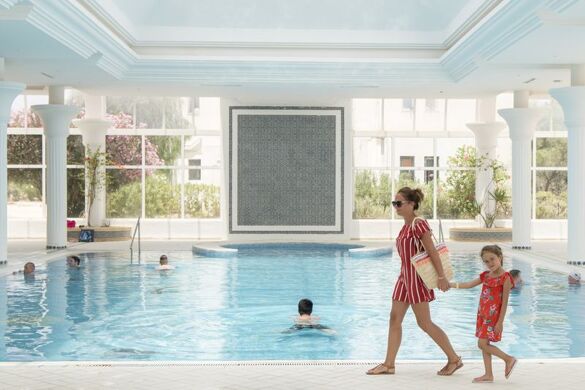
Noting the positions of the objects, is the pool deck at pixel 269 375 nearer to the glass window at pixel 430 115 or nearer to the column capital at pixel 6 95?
the column capital at pixel 6 95

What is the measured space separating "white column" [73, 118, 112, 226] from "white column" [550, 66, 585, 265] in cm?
1235

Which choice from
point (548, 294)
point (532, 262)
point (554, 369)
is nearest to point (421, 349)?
point (554, 369)

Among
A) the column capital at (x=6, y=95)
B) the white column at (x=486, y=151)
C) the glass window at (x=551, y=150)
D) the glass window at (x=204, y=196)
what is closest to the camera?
the column capital at (x=6, y=95)

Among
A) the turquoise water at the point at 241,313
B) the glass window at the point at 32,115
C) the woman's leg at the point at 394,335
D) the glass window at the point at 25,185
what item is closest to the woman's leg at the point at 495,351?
the woman's leg at the point at 394,335

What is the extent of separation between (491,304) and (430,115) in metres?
19.6

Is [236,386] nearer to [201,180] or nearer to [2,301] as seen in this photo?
[2,301]

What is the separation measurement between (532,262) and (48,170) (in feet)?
35.5

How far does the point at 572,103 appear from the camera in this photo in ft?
52.0

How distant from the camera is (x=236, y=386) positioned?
239 inches

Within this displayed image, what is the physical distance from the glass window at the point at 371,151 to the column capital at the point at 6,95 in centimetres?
1167

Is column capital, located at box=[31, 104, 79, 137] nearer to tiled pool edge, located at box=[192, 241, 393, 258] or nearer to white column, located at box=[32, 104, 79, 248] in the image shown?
white column, located at box=[32, 104, 79, 248]

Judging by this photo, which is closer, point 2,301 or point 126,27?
point 2,301

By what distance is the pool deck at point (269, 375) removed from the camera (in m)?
6.11

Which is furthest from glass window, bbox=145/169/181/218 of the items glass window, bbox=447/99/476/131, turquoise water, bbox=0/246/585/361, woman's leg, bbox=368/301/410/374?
woman's leg, bbox=368/301/410/374
